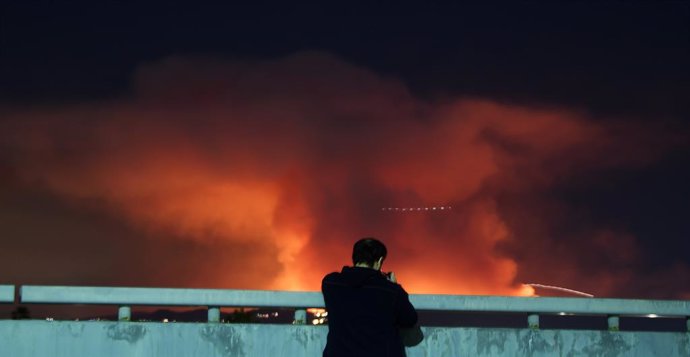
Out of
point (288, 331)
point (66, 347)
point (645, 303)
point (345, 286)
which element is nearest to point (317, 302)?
point (288, 331)

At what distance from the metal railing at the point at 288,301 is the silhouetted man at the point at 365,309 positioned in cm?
111

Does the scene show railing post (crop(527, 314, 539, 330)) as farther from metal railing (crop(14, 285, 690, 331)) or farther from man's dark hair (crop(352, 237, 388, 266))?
man's dark hair (crop(352, 237, 388, 266))

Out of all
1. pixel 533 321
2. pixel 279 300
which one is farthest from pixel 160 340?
pixel 533 321

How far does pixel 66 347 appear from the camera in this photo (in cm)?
1236

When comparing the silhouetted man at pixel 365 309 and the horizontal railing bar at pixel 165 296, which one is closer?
the silhouetted man at pixel 365 309

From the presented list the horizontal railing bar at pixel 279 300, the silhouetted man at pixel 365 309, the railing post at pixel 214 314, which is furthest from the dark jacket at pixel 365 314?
the railing post at pixel 214 314

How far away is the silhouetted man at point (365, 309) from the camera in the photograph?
10.9 m

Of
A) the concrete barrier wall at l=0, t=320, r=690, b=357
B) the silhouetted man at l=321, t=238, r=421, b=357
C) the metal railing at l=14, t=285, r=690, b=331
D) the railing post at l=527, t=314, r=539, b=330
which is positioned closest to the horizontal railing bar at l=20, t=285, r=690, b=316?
the metal railing at l=14, t=285, r=690, b=331

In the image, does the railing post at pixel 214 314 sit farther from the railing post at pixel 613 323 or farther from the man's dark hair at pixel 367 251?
the railing post at pixel 613 323

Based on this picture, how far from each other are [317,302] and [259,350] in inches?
27.1

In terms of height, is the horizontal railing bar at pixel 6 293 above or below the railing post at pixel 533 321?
above

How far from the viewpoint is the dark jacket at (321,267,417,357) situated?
35.8 feet

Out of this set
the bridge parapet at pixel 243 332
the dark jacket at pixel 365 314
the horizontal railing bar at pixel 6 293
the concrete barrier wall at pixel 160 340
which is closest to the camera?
the dark jacket at pixel 365 314

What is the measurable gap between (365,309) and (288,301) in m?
1.54
